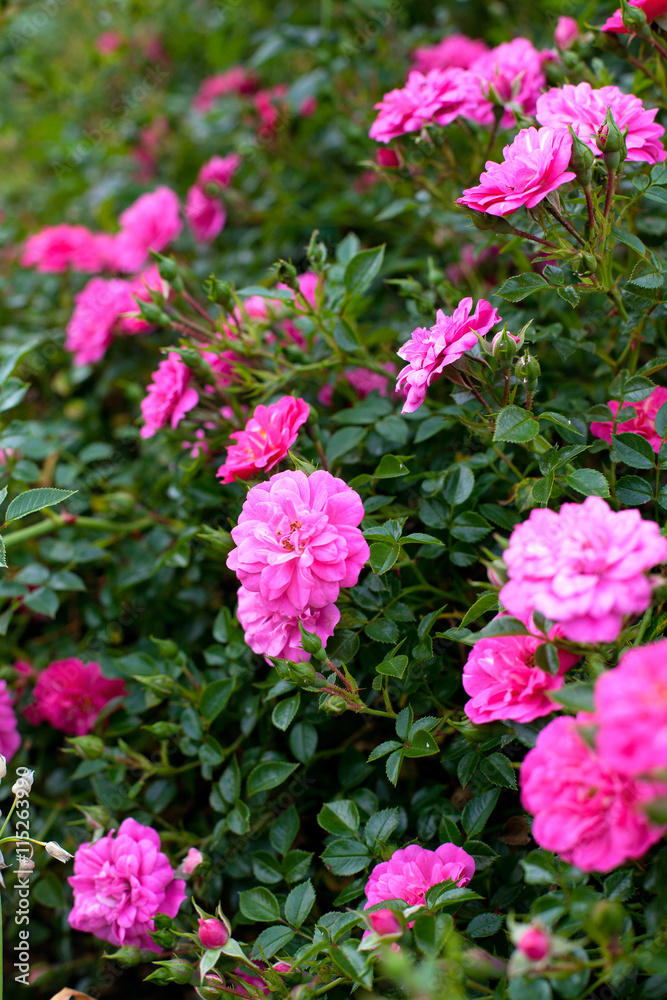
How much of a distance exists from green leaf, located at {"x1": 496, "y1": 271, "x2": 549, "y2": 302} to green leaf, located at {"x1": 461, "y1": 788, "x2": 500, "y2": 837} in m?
0.71

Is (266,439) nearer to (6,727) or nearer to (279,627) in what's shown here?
(279,627)

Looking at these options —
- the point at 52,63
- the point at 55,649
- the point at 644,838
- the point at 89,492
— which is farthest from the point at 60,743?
the point at 52,63

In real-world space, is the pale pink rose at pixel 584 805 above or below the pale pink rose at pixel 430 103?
below

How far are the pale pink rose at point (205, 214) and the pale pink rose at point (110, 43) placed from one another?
4.11 ft

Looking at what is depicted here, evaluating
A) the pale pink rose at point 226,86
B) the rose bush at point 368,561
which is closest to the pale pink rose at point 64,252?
the rose bush at point 368,561

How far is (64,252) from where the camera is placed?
7.30 ft

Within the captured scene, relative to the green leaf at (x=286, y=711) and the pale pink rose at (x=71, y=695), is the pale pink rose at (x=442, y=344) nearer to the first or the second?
the green leaf at (x=286, y=711)

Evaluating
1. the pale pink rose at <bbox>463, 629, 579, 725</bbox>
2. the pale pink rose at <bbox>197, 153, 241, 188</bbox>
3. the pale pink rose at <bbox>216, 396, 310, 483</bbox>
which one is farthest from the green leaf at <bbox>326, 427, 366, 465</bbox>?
the pale pink rose at <bbox>197, 153, 241, 188</bbox>

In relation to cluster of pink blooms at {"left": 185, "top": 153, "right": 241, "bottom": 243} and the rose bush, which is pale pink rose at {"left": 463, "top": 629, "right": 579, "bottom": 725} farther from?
cluster of pink blooms at {"left": 185, "top": 153, "right": 241, "bottom": 243}

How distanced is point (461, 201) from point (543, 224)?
12cm

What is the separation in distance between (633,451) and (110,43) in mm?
2926

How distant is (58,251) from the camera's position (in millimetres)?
2223

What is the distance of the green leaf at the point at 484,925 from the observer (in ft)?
3.12

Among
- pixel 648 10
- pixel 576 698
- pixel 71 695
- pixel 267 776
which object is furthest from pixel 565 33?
pixel 71 695
